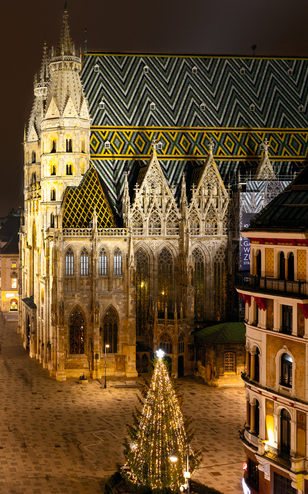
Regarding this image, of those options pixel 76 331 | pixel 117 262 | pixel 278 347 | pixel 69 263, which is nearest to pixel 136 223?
pixel 117 262

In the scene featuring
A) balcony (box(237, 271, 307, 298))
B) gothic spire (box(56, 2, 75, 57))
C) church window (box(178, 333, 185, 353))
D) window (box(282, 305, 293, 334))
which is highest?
gothic spire (box(56, 2, 75, 57))

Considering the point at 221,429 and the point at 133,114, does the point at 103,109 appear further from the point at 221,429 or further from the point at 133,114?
the point at 221,429

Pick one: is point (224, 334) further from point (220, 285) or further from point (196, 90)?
point (196, 90)

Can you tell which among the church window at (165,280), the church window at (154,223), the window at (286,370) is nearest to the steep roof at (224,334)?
the church window at (165,280)

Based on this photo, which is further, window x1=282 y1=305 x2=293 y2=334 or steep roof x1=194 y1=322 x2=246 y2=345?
steep roof x1=194 y1=322 x2=246 y2=345

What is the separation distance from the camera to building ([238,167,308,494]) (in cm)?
3381

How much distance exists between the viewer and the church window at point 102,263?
69625 mm

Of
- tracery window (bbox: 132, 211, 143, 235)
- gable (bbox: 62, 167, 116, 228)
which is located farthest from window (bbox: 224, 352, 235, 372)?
gable (bbox: 62, 167, 116, 228)

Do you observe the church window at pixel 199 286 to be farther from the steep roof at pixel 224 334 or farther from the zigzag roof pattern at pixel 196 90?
the zigzag roof pattern at pixel 196 90

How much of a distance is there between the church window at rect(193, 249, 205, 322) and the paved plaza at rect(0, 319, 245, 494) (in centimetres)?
881

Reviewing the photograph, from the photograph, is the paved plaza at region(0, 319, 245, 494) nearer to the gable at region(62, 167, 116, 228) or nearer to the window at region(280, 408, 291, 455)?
the window at region(280, 408, 291, 455)

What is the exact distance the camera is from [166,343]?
69375 mm

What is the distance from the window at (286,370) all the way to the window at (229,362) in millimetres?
30453

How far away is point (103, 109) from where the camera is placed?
251 feet
